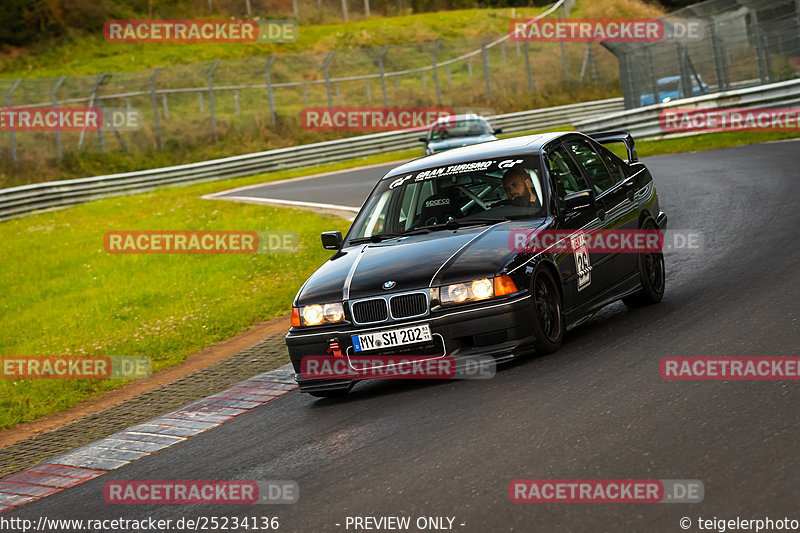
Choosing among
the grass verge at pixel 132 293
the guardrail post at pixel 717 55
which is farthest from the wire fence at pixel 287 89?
the grass verge at pixel 132 293

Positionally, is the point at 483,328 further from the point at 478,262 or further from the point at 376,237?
the point at 376,237

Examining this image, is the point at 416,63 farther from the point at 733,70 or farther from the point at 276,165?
the point at 733,70

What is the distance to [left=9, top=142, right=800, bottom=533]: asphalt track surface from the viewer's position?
4.49 metres

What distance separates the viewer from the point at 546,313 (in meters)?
7.41

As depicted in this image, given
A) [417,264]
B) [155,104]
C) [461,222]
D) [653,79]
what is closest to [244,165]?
[155,104]

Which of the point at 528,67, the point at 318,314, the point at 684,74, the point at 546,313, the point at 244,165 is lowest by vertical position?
the point at 546,313

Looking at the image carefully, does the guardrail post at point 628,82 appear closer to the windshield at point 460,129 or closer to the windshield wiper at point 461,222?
the windshield at point 460,129

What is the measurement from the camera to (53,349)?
458 inches

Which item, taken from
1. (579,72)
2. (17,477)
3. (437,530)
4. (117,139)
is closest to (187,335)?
(17,477)

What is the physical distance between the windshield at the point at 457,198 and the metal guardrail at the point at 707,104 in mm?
15945

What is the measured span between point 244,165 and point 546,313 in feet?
89.9

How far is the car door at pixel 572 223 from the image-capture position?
7727mm

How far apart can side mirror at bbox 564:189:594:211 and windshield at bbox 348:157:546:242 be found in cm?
19

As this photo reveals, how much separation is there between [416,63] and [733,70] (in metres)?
18.4
